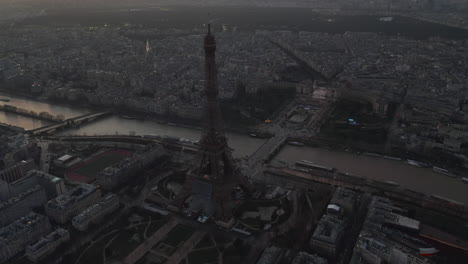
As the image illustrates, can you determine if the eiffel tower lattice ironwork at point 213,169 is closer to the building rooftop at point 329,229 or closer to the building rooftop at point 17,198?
the building rooftop at point 329,229

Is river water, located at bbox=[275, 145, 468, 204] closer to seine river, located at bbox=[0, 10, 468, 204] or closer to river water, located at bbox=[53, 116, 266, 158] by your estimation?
seine river, located at bbox=[0, 10, 468, 204]

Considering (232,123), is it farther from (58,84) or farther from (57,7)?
(57,7)

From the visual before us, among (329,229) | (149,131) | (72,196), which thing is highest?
(72,196)

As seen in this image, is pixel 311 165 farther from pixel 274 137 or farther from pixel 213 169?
pixel 213 169

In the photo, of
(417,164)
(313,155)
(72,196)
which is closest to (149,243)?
(72,196)

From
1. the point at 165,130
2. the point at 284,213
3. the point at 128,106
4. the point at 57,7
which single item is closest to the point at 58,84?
the point at 128,106

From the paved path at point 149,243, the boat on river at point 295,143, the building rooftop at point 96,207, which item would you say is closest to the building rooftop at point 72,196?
the building rooftop at point 96,207

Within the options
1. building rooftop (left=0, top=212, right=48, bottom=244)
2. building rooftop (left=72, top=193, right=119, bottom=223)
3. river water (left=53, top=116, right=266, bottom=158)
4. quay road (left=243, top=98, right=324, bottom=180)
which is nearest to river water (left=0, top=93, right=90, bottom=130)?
river water (left=53, top=116, right=266, bottom=158)
